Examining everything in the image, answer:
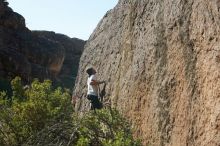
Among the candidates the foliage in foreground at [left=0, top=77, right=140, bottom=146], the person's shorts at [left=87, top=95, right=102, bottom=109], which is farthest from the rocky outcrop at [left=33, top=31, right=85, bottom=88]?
the person's shorts at [left=87, top=95, right=102, bottom=109]

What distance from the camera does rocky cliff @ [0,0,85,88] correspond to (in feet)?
115

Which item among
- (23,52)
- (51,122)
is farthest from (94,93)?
(23,52)

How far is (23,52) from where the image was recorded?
3866 centimetres

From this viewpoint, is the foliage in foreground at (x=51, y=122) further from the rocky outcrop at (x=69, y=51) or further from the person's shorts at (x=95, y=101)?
the rocky outcrop at (x=69, y=51)

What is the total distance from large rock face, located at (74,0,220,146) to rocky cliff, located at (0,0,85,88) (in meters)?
24.9

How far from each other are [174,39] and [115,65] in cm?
313

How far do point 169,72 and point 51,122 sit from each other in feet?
10.1

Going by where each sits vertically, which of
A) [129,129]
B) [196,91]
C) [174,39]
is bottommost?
[129,129]

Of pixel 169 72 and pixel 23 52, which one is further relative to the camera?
pixel 23 52

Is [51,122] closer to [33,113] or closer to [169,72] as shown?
[33,113]

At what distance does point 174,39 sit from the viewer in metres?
8.07

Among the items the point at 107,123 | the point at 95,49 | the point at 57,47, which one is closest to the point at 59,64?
the point at 57,47

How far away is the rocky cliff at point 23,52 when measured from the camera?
115 feet

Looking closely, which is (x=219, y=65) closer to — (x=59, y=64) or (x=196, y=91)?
(x=196, y=91)
